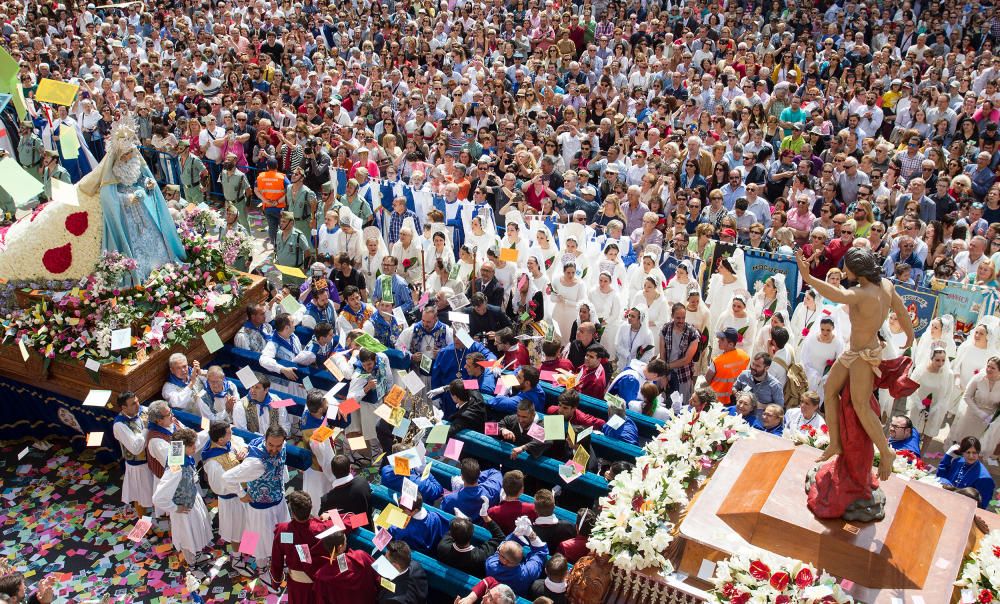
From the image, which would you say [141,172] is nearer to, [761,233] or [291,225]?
[291,225]

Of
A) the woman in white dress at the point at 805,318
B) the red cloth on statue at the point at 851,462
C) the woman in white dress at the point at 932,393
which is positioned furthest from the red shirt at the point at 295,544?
the woman in white dress at the point at 932,393

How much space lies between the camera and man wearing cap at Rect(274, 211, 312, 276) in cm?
1338

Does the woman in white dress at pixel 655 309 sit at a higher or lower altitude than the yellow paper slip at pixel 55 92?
lower

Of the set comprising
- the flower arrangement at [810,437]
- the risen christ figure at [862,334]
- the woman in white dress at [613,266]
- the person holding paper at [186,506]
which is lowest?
the person holding paper at [186,506]

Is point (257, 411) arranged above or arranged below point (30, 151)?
below

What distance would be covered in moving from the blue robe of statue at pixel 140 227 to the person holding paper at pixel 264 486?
11.2 ft

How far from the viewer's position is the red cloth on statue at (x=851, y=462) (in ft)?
20.4

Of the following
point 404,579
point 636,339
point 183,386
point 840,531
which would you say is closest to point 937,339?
point 636,339

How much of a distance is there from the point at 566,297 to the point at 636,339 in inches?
50.7

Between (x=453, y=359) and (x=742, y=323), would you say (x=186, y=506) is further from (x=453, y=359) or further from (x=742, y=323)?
(x=742, y=323)

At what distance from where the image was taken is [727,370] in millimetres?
10141

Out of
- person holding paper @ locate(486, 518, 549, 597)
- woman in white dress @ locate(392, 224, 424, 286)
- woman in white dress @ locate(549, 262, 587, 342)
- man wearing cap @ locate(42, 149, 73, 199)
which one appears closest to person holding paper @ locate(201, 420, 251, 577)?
person holding paper @ locate(486, 518, 549, 597)

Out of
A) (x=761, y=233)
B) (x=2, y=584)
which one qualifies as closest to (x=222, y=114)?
(x=761, y=233)

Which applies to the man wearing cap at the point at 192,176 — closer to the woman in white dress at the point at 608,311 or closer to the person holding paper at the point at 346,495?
the woman in white dress at the point at 608,311
